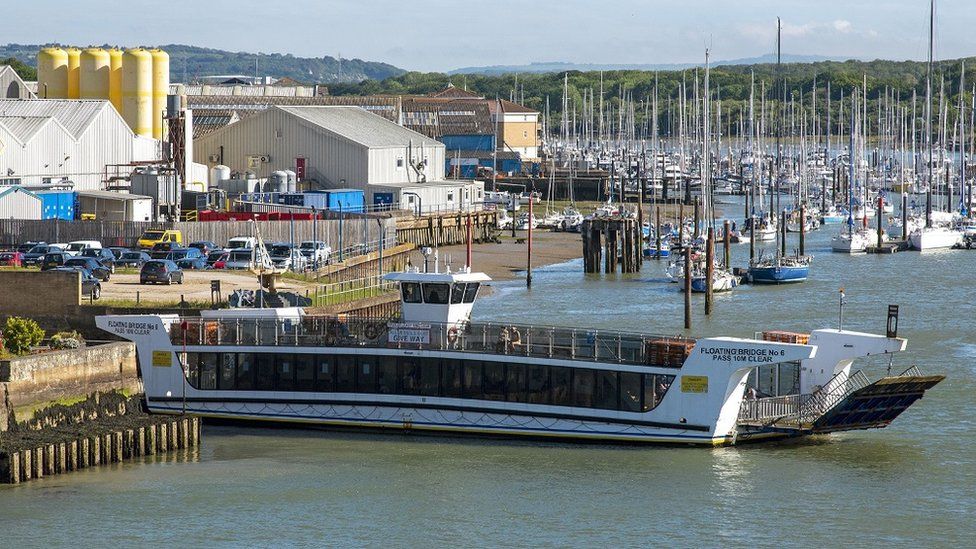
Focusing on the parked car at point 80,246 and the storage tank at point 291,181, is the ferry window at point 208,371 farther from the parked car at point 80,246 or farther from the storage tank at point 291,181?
the storage tank at point 291,181

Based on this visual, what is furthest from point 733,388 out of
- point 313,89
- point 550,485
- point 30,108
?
point 313,89

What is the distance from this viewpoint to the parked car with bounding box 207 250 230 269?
69.4 metres

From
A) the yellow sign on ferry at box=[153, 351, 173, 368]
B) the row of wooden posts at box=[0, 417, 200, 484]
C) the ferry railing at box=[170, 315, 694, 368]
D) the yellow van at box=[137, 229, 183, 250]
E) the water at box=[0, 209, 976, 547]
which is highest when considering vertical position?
the yellow van at box=[137, 229, 183, 250]

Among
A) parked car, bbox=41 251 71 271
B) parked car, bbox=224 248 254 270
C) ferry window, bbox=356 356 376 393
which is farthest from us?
parked car, bbox=224 248 254 270

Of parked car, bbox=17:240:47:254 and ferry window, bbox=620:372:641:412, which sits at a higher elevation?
parked car, bbox=17:240:47:254

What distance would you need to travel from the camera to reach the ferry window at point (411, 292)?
4766cm

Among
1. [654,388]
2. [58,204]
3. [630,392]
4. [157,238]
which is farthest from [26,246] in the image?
[654,388]

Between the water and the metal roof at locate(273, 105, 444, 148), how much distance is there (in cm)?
6061

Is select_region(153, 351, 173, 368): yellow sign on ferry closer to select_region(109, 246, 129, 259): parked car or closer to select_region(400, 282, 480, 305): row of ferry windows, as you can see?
select_region(400, 282, 480, 305): row of ferry windows

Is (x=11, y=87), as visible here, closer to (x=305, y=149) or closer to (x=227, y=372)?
(x=305, y=149)

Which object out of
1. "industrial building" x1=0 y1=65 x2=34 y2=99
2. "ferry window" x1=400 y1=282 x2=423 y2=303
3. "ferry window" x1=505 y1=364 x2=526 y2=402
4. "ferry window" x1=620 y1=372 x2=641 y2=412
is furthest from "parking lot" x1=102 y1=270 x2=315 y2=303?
"industrial building" x1=0 y1=65 x2=34 y2=99

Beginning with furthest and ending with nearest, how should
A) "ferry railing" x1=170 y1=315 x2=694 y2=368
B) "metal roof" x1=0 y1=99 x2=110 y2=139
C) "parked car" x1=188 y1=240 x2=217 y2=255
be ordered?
"metal roof" x1=0 y1=99 x2=110 y2=139 → "parked car" x1=188 y1=240 x2=217 y2=255 → "ferry railing" x1=170 y1=315 x2=694 y2=368

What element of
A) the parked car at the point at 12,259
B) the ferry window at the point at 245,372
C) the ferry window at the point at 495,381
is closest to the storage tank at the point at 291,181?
the parked car at the point at 12,259

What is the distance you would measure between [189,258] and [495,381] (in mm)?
27307
